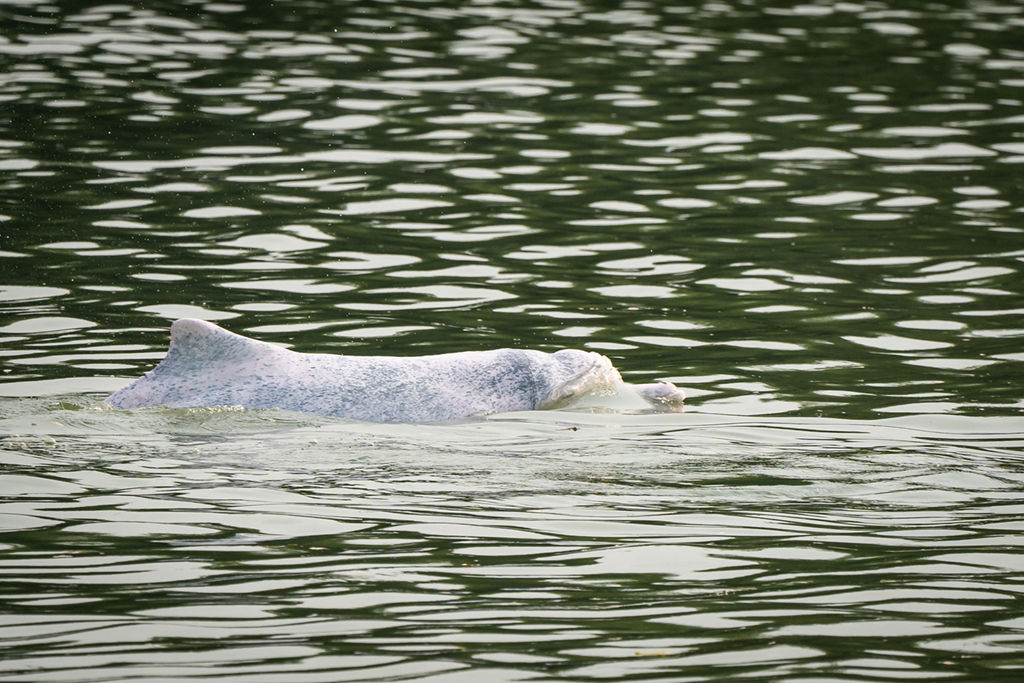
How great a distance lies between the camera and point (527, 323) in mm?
12344

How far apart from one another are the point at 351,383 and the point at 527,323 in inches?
120

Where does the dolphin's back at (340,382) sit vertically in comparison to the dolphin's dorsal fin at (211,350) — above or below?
below

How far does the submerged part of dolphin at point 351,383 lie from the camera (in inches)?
373

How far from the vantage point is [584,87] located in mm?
20156

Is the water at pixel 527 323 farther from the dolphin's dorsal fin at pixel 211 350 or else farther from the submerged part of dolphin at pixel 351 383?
the dolphin's dorsal fin at pixel 211 350

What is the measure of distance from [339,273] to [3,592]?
7.51m

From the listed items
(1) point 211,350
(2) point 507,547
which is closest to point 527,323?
(1) point 211,350

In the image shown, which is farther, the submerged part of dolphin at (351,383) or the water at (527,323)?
the submerged part of dolphin at (351,383)

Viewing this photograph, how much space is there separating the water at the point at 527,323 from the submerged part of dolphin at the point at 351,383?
0.24m

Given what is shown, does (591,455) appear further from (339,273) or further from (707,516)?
(339,273)

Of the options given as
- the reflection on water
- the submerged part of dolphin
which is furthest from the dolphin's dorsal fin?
the reflection on water

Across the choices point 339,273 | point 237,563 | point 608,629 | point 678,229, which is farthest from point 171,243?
point 608,629

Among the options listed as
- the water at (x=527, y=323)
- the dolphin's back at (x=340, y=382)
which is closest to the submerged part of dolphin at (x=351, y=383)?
the dolphin's back at (x=340, y=382)

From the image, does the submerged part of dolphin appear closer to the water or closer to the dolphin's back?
the dolphin's back
